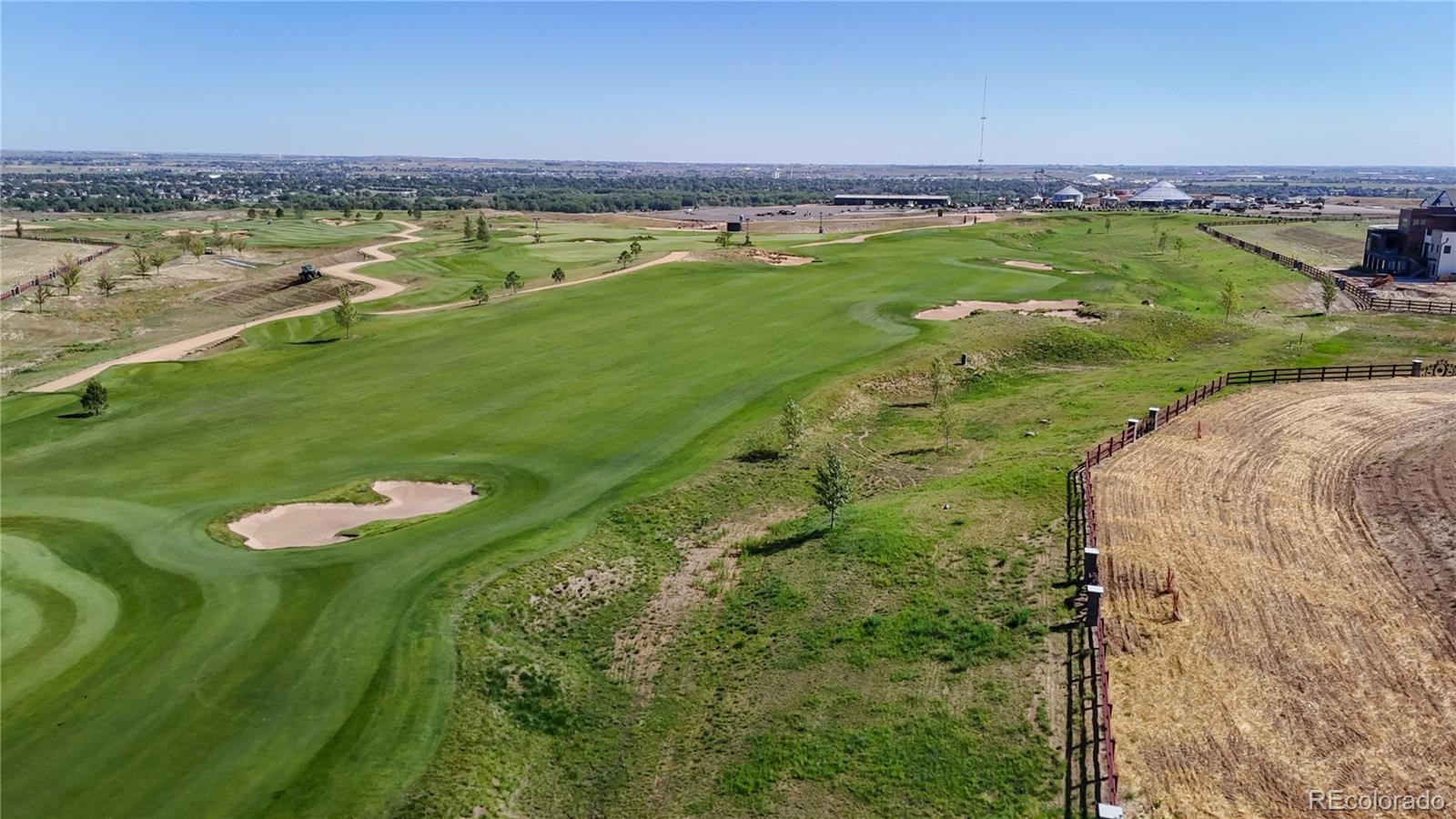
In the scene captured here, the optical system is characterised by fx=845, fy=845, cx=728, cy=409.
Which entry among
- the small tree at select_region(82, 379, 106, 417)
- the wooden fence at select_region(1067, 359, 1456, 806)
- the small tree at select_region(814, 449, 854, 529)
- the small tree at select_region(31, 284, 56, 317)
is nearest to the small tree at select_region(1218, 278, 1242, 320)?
the wooden fence at select_region(1067, 359, 1456, 806)

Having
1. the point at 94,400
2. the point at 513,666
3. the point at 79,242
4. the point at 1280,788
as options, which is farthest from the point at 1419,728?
the point at 79,242

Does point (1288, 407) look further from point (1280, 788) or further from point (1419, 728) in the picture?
point (1280, 788)

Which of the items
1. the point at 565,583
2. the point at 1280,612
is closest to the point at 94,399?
the point at 565,583

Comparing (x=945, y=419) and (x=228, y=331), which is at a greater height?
(x=228, y=331)

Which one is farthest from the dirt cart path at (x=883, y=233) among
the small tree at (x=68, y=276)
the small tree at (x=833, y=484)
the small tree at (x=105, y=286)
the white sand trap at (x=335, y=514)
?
the small tree at (x=833, y=484)

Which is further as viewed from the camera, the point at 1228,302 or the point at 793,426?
the point at 1228,302

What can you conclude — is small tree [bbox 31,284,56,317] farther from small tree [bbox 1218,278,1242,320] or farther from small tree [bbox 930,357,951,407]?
small tree [bbox 1218,278,1242,320]

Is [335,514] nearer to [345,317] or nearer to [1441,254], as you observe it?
[345,317]
